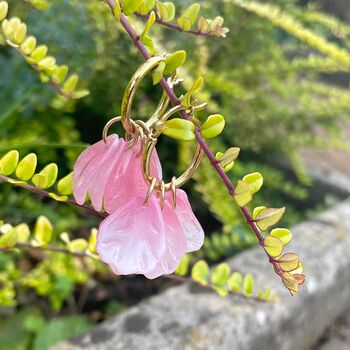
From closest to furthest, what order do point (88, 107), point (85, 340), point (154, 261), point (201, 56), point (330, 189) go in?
point (154, 261) < point (85, 340) < point (201, 56) < point (88, 107) < point (330, 189)

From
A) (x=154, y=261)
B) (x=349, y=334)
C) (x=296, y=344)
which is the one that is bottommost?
(x=349, y=334)

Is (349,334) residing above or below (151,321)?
below

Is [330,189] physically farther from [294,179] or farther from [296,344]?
[296,344]

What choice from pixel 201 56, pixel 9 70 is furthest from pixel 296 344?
pixel 9 70

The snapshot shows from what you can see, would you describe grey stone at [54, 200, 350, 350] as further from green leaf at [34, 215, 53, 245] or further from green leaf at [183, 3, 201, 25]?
green leaf at [183, 3, 201, 25]

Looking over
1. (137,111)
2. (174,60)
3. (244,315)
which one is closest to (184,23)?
(174,60)

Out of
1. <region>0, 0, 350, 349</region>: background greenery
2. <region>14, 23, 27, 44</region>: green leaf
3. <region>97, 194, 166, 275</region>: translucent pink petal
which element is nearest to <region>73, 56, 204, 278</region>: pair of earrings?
<region>97, 194, 166, 275</region>: translucent pink petal

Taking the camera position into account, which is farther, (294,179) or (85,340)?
(294,179)

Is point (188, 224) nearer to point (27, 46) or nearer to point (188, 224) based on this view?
point (188, 224)

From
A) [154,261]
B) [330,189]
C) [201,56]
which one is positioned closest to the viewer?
[154,261]
